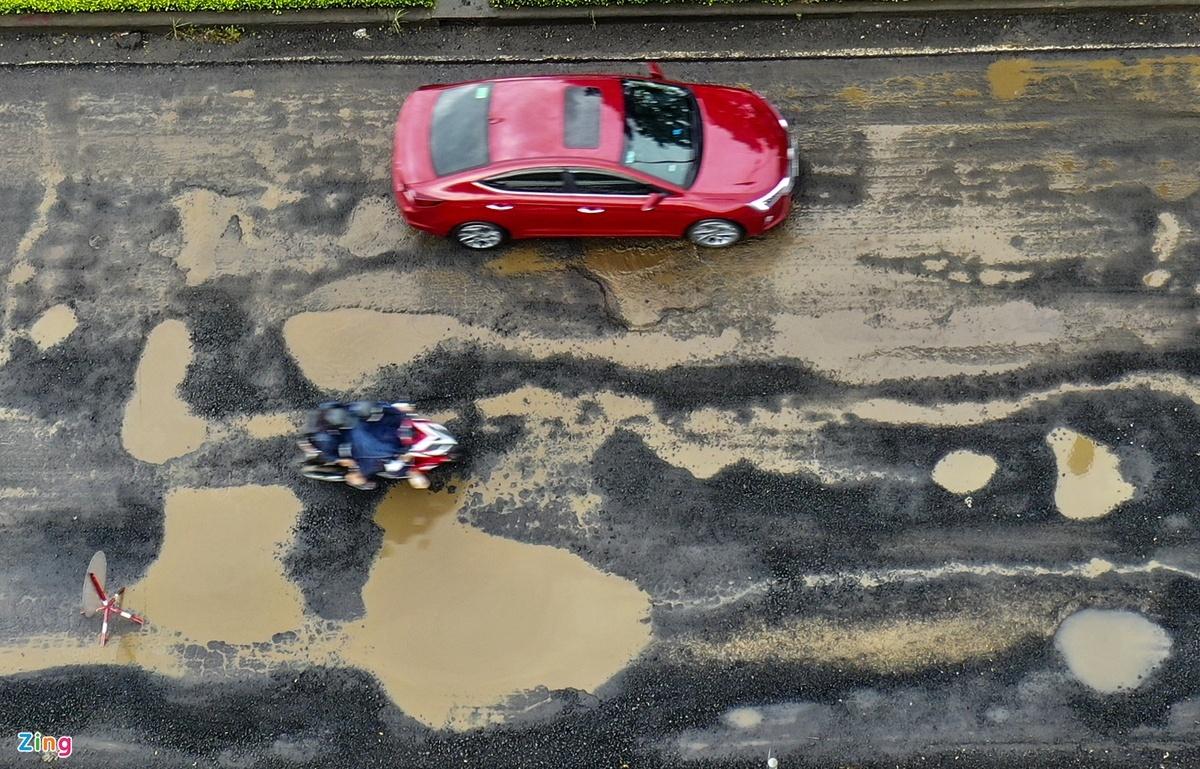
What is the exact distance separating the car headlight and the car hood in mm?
47

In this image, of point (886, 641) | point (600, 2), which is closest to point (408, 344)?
point (600, 2)

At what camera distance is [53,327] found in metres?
7.39

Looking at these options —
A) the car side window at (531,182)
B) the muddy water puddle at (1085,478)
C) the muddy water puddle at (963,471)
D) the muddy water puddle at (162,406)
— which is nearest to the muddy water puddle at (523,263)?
the car side window at (531,182)

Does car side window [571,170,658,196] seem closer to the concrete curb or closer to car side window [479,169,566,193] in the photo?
car side window [479,169,566,193]

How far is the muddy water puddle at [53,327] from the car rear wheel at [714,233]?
6.18 meters

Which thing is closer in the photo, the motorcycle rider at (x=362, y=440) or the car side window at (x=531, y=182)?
the motorcycle rider at (x=362, y=440)

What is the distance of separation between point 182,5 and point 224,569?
604cm

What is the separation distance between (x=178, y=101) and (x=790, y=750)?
8.91m

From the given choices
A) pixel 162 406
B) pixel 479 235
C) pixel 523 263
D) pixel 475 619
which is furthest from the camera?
pixel 523 263

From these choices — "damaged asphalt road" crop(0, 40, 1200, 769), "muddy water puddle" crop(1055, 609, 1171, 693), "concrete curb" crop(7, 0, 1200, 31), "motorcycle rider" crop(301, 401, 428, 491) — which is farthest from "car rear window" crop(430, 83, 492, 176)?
"muddy water puddle" crop(1055, 609, 1171, 693)

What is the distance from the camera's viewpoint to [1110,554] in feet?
22.1

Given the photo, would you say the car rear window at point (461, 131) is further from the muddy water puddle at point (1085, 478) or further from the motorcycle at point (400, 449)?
the muddy water puddle at point (1085, 478)

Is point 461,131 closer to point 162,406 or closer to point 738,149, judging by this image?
point 738,149

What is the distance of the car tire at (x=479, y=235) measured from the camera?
7.19 meters
